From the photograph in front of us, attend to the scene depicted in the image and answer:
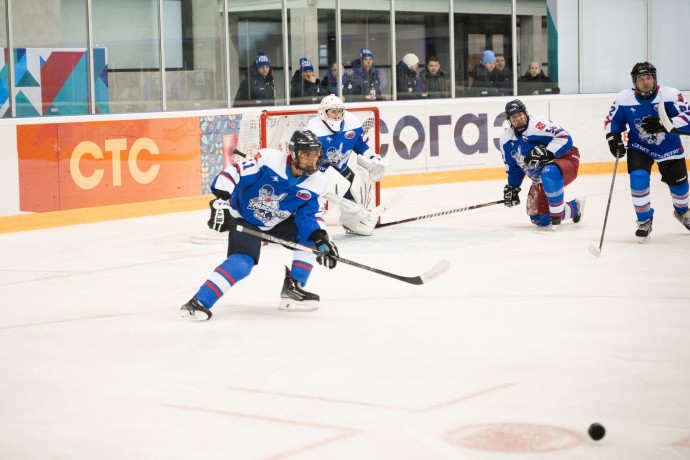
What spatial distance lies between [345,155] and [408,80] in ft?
13.2

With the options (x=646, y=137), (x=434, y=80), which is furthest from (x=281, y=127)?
(x=434, y=80)

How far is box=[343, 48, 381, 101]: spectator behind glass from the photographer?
11320 millimetres

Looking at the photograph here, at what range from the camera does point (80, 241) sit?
7883mm

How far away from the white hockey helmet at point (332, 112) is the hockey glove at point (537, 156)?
1380 mm

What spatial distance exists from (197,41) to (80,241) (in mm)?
2999

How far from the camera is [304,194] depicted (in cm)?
505

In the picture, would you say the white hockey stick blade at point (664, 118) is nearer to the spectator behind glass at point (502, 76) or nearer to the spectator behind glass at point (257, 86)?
the spectator behind glass at point (257, 86)

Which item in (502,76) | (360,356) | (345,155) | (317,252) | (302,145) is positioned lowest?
(360,356)

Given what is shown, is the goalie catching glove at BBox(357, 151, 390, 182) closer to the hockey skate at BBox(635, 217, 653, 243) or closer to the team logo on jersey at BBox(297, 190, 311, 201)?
the hockey skate at BBox(635, 217, 653, 243)

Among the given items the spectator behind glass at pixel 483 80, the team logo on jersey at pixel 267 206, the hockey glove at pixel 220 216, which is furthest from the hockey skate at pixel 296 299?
the spectator behind glass at pixel 483 80

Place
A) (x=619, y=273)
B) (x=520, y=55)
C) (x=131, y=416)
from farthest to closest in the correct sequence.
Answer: (x=520, y=55) < (x=619, y=273) < (x=131, y=416)

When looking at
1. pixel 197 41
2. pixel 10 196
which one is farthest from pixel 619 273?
pixel 197 41

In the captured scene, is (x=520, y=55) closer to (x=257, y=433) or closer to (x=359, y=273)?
(x=359, y=273)

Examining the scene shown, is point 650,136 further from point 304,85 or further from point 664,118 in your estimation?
point 304,85
